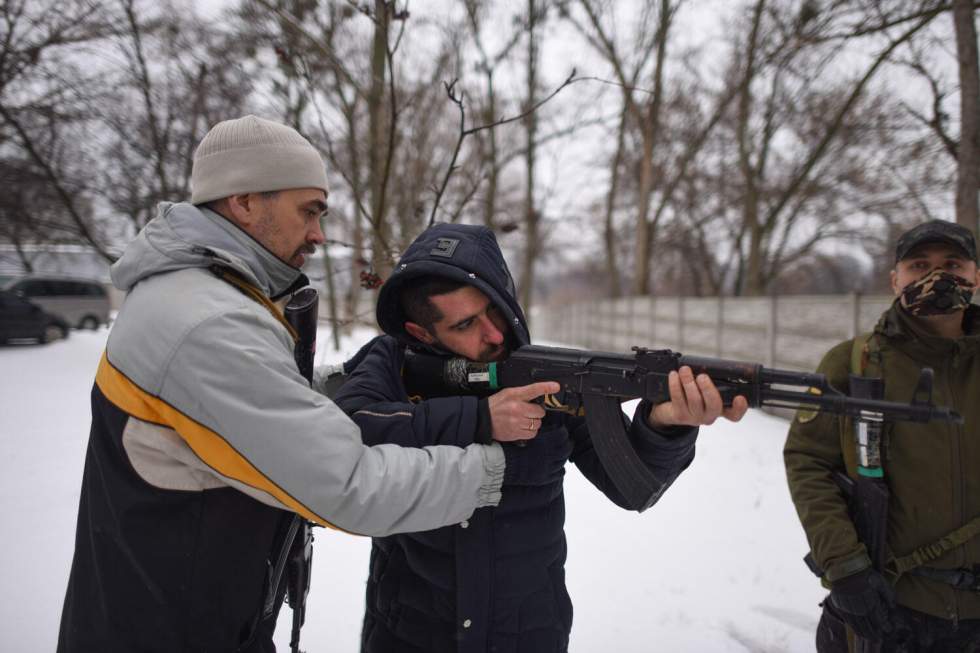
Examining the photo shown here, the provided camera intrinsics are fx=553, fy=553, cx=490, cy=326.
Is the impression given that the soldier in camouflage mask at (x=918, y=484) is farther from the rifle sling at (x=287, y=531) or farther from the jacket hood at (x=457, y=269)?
the rifle sling at (x=287, y=531)

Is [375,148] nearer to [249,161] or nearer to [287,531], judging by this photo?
[249,161]

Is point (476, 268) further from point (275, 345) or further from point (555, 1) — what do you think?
point (555, 1)

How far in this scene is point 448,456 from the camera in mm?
1256

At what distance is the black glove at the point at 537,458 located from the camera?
4.66 feet

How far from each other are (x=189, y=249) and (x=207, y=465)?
0.46 meters

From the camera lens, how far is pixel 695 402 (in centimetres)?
143

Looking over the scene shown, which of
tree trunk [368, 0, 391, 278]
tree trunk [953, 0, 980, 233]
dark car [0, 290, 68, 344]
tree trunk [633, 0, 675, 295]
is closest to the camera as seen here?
tree trunk [368, 0, 391, 278]

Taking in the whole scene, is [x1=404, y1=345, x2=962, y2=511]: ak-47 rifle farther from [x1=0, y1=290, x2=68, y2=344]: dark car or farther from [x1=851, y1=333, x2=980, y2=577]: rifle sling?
[x1=0, y1=290, x2=68, y2=344]: dark car

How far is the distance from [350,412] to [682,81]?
55.4 ft

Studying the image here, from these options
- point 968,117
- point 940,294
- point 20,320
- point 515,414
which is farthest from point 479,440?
point 20,320

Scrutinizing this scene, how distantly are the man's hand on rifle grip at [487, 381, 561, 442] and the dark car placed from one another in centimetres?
1552

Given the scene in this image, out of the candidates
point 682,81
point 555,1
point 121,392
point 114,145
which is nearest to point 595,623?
point 121,392

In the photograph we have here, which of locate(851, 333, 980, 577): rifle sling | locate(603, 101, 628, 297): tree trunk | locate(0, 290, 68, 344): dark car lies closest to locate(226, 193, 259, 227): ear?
locate(851, 333, 980, 577): rifle sling

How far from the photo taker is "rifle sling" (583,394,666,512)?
155cm
